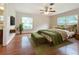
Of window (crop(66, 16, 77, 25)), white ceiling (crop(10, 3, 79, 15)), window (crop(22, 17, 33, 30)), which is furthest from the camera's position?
window (crop(22, 17, 33, 30))

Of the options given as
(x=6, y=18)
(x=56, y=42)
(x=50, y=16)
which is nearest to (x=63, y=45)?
(x=56, y=42)

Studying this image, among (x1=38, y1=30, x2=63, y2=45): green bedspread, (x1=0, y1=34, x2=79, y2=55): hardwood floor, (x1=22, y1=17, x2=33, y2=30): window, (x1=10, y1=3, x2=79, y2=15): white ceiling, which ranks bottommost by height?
(x1=0, y1=34, x2=79, y2=55): hardwood floor

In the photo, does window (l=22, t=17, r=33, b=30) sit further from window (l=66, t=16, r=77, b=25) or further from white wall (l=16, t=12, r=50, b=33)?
window (l=66, t=16, r=77, b=25)

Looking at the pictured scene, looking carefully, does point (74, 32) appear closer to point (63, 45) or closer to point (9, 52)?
point (63, 45)

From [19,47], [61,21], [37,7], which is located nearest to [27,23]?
[37,7]

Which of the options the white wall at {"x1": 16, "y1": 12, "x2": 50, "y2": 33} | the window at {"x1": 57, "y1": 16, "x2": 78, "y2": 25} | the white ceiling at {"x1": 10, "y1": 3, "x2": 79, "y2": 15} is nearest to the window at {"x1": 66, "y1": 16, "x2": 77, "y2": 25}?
the window at {"x1": 57, "y1": 16, "x2": 78, "y2": 25}

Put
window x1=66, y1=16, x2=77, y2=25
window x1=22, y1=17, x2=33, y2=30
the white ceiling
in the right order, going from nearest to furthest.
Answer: the white ceiling < window x1=66, y1=16, x2=77, y2=25 < window x1=22, y1=17, x2=33, y2=30

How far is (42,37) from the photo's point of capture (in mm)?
2438

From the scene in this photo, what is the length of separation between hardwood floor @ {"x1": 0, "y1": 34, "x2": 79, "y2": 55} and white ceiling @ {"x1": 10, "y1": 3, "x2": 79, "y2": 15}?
0.62m

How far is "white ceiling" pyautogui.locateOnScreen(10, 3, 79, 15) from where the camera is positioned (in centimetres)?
219

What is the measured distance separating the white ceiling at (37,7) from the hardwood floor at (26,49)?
0.62 m

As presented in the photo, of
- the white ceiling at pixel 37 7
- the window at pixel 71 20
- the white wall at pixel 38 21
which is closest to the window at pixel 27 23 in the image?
the white wall at pixel 38 21

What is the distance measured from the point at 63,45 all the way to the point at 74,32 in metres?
0.40
